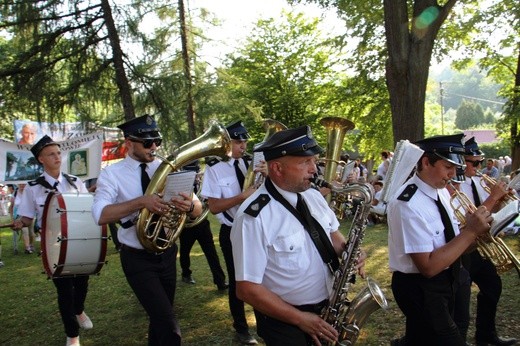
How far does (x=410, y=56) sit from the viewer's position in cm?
860

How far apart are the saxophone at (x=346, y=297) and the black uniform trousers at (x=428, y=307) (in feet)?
1.78

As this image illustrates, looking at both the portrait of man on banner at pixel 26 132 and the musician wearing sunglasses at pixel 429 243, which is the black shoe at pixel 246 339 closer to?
the musician wearing sunglasses at pixel 429 243

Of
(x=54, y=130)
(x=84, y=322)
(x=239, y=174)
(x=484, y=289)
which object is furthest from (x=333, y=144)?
(x=54, y=130)

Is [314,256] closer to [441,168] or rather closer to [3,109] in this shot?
[441,168]

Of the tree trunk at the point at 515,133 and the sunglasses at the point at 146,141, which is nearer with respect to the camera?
the sunglasses at the point at 146,141

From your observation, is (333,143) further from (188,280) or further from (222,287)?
(188,280)

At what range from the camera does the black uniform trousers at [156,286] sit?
356cm

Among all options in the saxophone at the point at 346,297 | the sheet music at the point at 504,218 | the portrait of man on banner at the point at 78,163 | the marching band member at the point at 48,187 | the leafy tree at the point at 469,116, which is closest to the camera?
the saxophone at the point at 346,297

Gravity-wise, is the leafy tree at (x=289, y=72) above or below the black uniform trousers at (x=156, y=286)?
above

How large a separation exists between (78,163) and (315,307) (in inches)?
311

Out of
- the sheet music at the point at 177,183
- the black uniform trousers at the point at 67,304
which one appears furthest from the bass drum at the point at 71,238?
the sheet music at the point at 177,183

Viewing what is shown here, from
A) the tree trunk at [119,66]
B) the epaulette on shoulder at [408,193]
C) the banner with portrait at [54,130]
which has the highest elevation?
the tree trunk at [119,66]

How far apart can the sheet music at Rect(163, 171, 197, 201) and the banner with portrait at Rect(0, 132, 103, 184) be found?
623cm

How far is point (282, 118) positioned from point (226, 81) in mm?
14027
